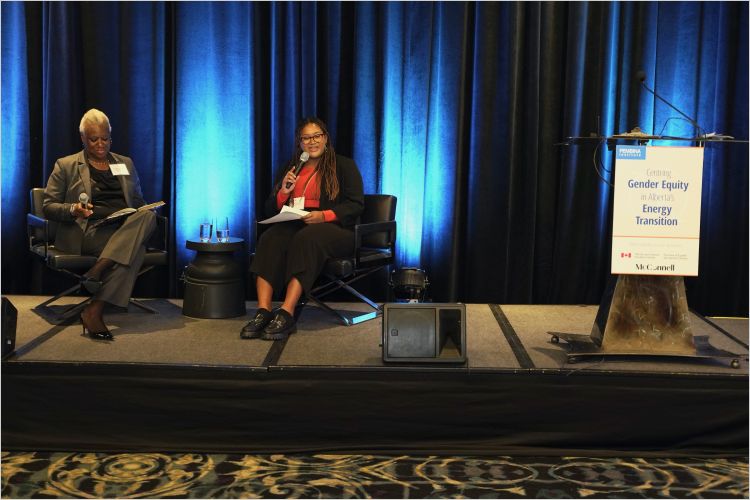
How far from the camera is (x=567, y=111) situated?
16.3ft

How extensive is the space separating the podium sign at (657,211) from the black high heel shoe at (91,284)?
7.40ft

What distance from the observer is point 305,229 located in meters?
4.33

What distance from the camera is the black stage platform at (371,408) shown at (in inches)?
135

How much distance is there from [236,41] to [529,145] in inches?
68.8

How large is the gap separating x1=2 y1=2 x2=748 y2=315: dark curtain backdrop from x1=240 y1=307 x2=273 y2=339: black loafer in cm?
118

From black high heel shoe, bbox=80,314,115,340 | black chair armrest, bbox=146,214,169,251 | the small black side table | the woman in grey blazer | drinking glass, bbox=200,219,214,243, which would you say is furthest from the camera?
black chair armrest, bbox=146,214,169,251

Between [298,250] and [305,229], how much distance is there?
0.43 feet

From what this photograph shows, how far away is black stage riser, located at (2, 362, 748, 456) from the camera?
3.43 metres

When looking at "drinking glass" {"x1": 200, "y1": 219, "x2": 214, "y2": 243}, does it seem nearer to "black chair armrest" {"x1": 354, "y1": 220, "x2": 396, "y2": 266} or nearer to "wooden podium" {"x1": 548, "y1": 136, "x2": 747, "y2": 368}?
"black chair armrest" {"x1": 354, "y1": 220, "x2": 396, "y2": 266}

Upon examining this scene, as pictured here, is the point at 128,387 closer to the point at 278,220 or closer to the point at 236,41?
the point at 278,220

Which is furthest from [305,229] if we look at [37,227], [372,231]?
[37,227]

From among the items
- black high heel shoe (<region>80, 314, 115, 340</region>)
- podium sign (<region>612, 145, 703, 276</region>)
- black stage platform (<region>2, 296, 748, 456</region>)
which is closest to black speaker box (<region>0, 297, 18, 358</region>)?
black stage platform (<region>2, 296, 748, 456</region>)

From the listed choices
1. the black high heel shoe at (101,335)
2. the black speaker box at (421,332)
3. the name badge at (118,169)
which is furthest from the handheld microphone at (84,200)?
the black speaker box at (421,332)

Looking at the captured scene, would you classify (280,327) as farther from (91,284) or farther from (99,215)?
(99,215)
